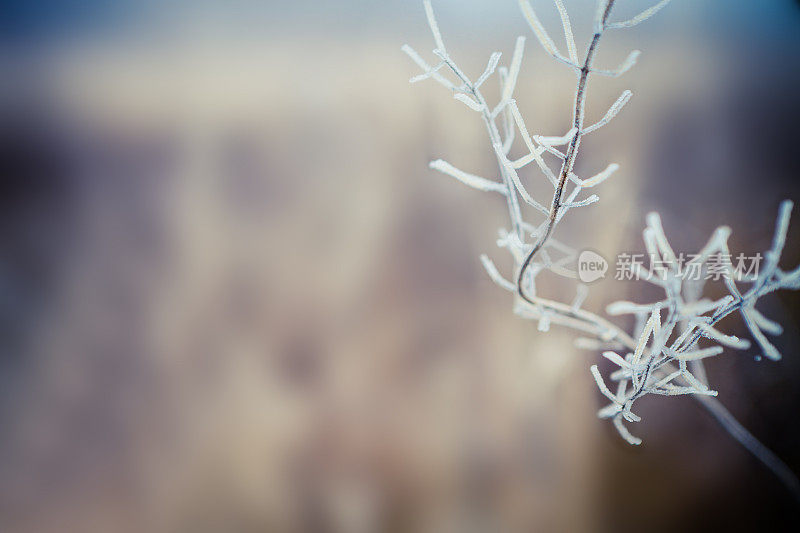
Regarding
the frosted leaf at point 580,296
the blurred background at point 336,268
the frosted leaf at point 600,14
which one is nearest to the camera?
the frosted leaf at point 600,14

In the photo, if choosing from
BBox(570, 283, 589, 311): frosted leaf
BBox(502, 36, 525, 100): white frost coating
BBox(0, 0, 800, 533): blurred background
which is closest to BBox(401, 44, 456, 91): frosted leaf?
BBox(502, 36, 525, 100): white frost coating

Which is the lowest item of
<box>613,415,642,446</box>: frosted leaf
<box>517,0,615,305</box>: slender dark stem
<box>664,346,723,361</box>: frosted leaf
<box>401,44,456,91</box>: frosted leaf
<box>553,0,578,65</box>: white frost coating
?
<box>613,415,642,446</box>: frosted leaf

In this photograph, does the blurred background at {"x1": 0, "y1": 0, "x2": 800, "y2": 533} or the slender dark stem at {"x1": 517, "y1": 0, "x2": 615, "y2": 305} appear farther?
the blurred background at {"x1": 0, "y1": 0, "x2": 800, "y2": 533}

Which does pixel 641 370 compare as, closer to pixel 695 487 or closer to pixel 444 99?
pixel 444 99

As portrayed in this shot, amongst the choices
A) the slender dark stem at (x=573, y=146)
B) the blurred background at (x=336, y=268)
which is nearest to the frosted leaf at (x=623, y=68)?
the slender dark stem at (x=573, y=146)

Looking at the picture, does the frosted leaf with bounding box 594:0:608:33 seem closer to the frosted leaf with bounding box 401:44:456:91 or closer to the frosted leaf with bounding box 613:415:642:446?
the frosted leaf with bounding box 401:44:456:91

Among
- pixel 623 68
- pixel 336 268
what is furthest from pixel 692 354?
pixel 336 268

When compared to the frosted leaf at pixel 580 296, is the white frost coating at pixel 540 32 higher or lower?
higher

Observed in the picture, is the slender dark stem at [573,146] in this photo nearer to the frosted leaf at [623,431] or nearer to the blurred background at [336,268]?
the frosted leaf at [623,431]

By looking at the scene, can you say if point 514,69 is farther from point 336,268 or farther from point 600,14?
point 336,268
